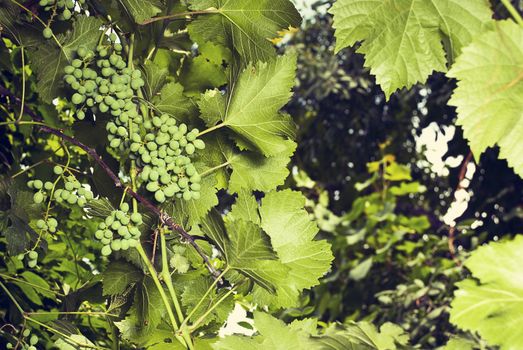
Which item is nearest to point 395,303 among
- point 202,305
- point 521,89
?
point 202,305

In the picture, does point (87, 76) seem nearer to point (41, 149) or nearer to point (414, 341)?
point (41, 149)

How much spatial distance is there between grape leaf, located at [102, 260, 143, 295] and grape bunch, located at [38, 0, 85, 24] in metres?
0.33

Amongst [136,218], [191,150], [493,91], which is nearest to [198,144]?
[191,150]

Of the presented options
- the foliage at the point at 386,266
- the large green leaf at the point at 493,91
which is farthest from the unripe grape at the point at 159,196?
the foliage at the point at 386,266

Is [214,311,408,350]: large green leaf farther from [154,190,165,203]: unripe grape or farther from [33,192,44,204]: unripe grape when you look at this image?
[33,192,44,204]: unripe grape

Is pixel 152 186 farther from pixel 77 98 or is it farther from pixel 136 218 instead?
pixel 77 98

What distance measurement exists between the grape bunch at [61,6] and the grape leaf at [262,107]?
239 mm

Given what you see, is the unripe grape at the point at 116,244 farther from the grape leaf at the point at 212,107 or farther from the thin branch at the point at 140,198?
the grape leaf at the point at 212,107

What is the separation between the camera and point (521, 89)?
0.57 m

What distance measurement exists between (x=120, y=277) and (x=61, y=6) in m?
0.36

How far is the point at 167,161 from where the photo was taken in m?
0.83

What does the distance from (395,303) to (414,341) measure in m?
0.20

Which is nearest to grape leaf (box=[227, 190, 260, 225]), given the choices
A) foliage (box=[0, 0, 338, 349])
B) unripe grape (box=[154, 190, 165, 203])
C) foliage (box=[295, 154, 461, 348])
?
foliage (box=[0, 0, 338, 349])

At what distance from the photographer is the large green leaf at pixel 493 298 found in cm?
55
